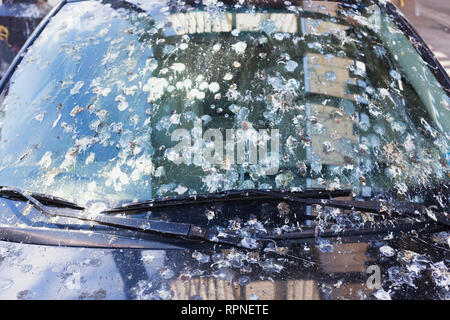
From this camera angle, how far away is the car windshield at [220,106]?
1.75 metres

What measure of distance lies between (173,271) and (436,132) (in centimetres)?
129

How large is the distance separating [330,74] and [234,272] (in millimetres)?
1035

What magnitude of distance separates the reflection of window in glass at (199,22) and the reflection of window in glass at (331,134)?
65cm

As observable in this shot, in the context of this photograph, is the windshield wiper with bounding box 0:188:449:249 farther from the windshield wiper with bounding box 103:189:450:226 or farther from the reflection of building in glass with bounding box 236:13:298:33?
the reflection of building in glass with bounding box 236:13:298:33

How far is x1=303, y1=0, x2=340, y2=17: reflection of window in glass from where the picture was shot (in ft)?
7.54

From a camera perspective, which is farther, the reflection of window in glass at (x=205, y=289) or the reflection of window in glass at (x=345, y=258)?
the reflection of window in glass at (x=345, y=258)

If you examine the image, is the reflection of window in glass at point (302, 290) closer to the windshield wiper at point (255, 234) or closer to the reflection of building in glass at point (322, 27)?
the windshield wiper at point (255, 234)

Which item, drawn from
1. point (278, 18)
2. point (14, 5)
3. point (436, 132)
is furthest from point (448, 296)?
point (14, 5)

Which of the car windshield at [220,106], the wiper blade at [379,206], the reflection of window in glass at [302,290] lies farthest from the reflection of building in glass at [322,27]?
the reflection of window in glass at [302,290]

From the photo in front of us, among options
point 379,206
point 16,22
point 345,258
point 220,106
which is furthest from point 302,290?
point 16,22

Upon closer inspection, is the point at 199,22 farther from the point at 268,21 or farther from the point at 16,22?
the point at 16,22

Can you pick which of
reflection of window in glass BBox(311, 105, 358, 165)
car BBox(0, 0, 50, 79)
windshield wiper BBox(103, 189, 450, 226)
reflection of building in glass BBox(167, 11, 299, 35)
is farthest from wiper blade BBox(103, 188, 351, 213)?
car BBox(0, 0, 50, 79)

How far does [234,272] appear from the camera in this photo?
147cm

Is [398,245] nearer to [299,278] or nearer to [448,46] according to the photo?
[299,278]
